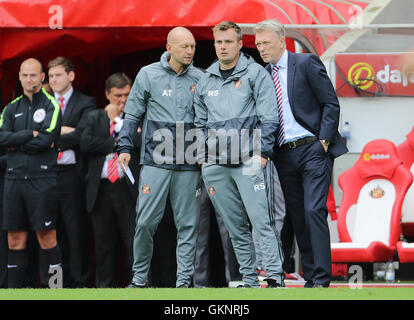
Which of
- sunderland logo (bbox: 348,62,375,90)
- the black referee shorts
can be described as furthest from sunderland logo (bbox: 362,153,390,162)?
the black referee shorts

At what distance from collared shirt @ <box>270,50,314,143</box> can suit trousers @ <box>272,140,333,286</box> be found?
0.09 metres

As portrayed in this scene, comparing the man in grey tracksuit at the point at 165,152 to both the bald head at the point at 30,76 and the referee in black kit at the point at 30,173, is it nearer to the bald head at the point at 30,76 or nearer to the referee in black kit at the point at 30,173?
the referee in black kit at the point at 30,173

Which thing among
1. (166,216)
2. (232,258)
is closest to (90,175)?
(166,216)

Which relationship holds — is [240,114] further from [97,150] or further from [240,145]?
[97,150]

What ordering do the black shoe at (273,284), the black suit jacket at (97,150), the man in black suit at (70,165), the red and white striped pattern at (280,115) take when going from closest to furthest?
1. the black shoe at (273,284)
2. the red and white striped pattern at (280,115)
3. the black suit jacket at (97,150)
4. the man in black suit at (70,165)

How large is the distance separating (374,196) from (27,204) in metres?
3.25

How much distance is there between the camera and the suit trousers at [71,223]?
9.42 m

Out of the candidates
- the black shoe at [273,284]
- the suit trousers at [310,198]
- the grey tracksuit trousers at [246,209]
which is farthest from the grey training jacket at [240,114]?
the black shoe at [273,284]

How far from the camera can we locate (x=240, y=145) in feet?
23.2

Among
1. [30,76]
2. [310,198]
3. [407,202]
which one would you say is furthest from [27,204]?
[407,202]

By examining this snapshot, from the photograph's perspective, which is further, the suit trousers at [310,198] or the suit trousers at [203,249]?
the suit trousers at [203,249]

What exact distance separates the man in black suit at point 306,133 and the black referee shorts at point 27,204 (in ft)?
8.33
